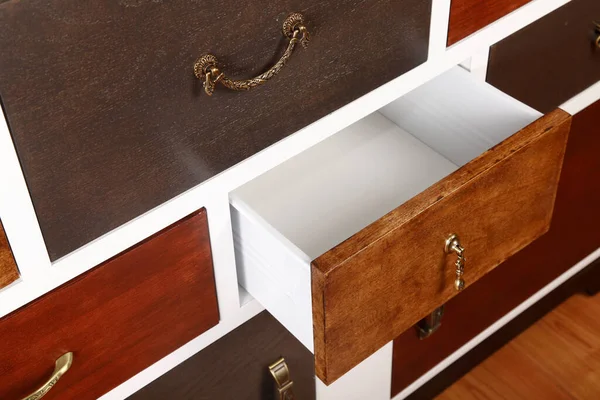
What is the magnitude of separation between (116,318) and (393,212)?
Result: 238 mm

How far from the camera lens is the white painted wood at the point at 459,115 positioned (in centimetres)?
84

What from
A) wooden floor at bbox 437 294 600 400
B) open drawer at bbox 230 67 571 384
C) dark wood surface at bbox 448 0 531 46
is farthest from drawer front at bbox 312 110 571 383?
wooden floor at bbox 437 294 600 400

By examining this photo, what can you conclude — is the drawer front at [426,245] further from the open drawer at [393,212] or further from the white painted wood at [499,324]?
the white painted wood at [499,324]

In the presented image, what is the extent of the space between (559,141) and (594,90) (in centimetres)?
30

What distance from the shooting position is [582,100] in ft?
3.35

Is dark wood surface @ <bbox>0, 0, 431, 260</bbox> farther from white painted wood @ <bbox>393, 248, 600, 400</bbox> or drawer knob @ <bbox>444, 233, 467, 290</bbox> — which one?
white painted wood @ <bbox>393, 248, 600, 400</bbox>

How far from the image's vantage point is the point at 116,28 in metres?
0.54

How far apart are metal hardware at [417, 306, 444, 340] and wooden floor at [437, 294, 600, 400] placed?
0.78 ft

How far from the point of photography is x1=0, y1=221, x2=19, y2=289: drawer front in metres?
0.58

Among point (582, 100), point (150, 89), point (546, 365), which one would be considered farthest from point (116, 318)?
point (546, 365)

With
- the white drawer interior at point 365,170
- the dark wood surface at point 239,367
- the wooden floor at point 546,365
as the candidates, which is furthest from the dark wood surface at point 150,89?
the wooden floor at point 546,365

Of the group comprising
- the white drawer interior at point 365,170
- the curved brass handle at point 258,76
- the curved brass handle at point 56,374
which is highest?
the curved brass handle at point 258,76

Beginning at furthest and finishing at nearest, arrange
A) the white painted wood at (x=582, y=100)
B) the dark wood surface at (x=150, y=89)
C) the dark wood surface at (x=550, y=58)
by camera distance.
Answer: the white painted wood at (x=582, y=100) < the dark wood surface at (x=550, y=58) < the dark wood surface at (x=150, y=89)

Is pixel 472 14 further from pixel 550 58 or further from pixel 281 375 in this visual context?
pixel 281 375
